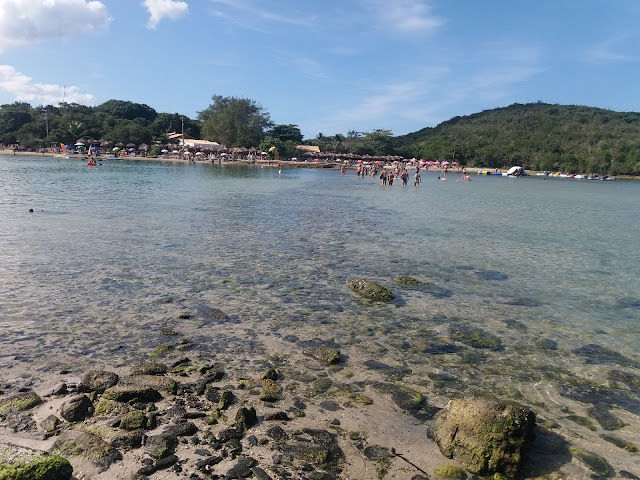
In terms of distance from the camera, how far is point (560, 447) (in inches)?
168

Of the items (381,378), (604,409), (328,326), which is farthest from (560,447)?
(328,326)

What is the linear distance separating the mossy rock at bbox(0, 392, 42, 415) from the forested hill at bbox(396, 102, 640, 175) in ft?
442

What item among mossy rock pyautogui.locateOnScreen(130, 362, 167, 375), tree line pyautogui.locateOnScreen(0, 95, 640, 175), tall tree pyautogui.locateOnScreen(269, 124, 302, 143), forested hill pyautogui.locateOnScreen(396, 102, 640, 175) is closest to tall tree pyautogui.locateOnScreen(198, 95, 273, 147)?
tree line pyautogui.locateOnScreen(0, 95, 640, 175)

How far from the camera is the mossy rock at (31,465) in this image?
3.12 meters

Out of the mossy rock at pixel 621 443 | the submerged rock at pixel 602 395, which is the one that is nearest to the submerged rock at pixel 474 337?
the submerged rock at pixel 602 395

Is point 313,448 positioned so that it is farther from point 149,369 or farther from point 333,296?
point 333,296

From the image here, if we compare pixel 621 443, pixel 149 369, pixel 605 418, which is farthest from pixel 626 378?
pixel 149 369

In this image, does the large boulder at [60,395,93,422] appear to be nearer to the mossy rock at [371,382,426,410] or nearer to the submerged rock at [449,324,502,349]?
the mossy rock at [371,382,426,410]

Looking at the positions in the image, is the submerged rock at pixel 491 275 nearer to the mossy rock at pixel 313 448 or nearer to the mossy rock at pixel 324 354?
the mossy rock at pixel 324 354

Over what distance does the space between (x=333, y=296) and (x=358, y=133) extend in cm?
15604

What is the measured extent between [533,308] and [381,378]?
4.61 meters

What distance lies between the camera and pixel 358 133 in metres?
159

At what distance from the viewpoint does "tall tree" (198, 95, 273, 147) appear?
104 metres

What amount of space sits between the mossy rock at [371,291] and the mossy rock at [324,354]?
2.57m
